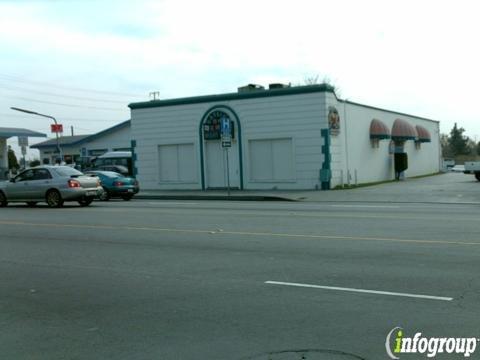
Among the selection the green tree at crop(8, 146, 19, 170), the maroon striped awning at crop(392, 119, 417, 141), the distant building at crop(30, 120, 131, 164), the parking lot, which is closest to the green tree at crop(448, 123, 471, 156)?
the distant building at crop(30, 120, 131, 164)

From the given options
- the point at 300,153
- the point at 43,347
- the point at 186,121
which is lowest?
the point at 43,347

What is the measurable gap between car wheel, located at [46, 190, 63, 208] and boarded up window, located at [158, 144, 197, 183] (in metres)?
11.6

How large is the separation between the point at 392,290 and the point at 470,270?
5.30 ft

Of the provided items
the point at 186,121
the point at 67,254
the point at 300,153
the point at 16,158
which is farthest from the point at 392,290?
the point at 16,158

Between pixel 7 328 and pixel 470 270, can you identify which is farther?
pixel 470 270

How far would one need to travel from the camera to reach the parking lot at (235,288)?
5.62 meters

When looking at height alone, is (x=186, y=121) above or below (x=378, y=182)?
above

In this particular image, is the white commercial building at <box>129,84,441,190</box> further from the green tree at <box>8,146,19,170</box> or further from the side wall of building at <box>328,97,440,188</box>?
the green tree at <box>8,146,19,170</box>

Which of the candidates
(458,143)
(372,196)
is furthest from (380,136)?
(458,143)

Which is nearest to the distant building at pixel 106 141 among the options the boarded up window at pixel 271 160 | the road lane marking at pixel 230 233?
the boarded up window at pixel 271 160

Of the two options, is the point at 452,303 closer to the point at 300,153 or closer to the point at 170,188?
the point at 300,153

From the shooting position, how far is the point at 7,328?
249 inches

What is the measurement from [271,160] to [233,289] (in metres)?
22.5

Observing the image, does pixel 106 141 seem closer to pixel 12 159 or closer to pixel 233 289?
pixel 12 159
